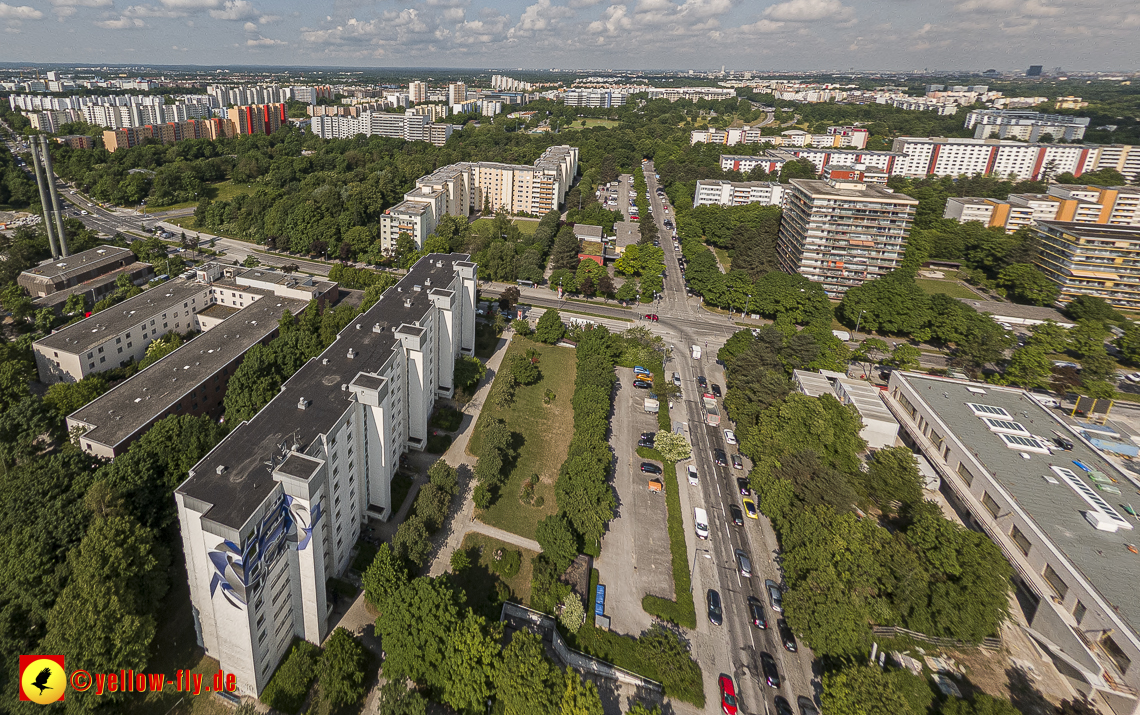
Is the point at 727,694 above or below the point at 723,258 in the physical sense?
below

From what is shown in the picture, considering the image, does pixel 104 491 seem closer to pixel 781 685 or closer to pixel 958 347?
pixel 781 685

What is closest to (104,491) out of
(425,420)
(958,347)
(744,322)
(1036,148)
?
(425,420)

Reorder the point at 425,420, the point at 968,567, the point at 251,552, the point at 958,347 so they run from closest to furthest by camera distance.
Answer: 1. the point at 251,552
2. the point at 968,567
3. the point at 425,420
4. the point at 958,347

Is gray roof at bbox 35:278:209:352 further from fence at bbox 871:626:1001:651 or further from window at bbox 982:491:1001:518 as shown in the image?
window at bbox 982:491:1001:518

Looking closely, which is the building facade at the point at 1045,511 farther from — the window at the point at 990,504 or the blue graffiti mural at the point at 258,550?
the blue graffiti mural at the point at 258,550

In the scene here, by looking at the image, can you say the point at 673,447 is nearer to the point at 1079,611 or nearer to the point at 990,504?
the point at 990,504

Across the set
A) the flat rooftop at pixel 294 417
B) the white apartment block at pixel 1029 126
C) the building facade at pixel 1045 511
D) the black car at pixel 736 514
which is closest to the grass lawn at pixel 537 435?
the flat rooftop at pixel 294 417

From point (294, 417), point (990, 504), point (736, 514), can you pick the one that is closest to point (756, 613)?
point (736, 514)
